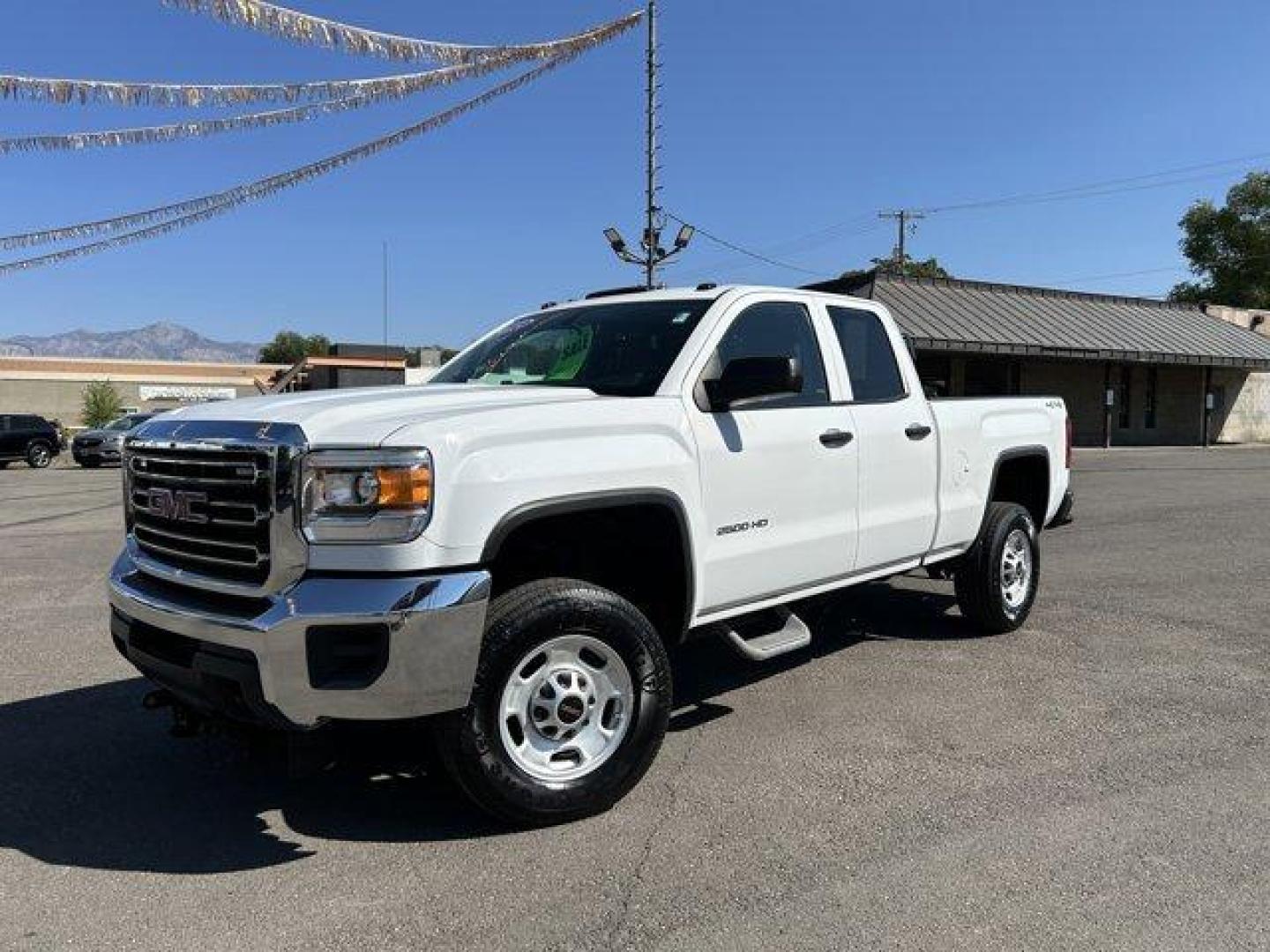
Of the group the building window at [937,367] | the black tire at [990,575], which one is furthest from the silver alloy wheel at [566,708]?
the building window at [937,367]

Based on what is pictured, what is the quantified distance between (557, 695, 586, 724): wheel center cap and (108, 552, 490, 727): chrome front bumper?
481 mm

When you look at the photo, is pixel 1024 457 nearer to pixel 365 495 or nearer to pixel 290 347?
pixel 365 495

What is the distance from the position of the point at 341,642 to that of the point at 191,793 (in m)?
1.39

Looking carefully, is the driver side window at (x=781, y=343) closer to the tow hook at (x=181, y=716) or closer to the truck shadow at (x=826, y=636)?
the truck shadow at (x=826, y=636)

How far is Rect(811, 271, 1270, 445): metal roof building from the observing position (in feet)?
86.1

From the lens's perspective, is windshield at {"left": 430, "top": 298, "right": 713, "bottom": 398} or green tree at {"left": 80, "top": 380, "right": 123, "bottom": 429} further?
green tree at {"left": 80, "top": 380, "right": 123, "bottom": 429}

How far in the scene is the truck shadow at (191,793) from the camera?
11.6ft

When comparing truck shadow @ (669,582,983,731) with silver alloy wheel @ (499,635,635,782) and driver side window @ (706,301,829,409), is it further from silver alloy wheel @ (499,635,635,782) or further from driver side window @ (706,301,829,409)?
driver side window @ (706,301,829,409)

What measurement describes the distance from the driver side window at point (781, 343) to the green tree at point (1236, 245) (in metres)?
54.7

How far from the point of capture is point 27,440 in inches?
1209

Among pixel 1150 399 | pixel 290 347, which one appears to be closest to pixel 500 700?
pixel 1150 399

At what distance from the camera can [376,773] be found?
417cm

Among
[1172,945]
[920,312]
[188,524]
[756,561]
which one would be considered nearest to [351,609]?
[188,524]

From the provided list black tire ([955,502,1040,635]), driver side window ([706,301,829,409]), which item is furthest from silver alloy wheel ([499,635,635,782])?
black tire ([955,502,1040,635])
